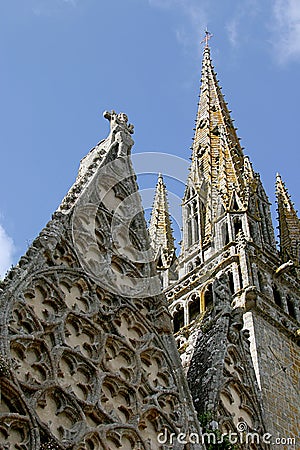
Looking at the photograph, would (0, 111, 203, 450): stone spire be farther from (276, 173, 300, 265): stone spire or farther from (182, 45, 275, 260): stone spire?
(276, 173, 300, 265): stone spire

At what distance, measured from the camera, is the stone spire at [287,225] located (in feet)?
88.7

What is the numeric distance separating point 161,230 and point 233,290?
11.5 metres

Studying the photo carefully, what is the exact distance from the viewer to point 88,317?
11852mm

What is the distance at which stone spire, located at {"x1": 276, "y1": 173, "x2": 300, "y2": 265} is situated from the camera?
27.0 metres

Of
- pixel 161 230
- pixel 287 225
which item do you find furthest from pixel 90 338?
pixel 161 230

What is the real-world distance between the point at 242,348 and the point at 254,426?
6.15 ft

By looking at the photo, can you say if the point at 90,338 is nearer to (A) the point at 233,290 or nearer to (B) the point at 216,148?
(A) the point at 233,290

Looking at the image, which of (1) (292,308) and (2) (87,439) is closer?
(2) (87,439)

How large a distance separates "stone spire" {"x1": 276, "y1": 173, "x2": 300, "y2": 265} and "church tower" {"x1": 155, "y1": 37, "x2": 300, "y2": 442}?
4cm

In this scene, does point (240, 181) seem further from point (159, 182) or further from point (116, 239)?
point (116, 239)

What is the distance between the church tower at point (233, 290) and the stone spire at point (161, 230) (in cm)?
134

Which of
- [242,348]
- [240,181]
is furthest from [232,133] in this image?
[242,348]

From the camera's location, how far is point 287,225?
2948cm

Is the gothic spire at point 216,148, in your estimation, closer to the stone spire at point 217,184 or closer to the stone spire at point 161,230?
the stone spire at point 217,184
